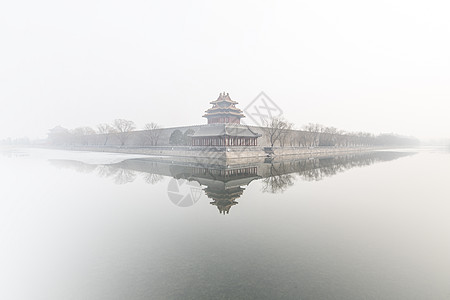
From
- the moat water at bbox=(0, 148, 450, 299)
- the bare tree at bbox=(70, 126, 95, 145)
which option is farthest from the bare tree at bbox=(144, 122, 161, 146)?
the moat water at bbox=(0, 148, 450, 299)

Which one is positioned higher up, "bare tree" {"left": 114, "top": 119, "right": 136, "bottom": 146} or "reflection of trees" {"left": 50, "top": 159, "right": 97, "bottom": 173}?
"bare tree" {"left": 114, "top": 119, "right": 136, "bottom": 146}

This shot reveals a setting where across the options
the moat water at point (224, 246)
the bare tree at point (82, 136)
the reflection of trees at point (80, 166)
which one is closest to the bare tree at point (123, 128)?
the bare tree at point (82, 136)

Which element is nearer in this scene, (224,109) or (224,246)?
(224,246)

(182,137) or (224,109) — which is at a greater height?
(224,109)

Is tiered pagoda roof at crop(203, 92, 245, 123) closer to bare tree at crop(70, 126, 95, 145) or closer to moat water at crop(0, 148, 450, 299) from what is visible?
moat water at crop(0, 148, 450, 299)

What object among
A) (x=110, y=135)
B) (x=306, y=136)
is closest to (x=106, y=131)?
(x=110, y=135)

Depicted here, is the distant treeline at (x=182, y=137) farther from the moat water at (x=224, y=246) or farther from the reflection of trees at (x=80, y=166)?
the moat water at (x=224, y=246)

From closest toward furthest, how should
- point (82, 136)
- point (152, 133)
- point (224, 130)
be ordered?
point (224, 130) → point (152, 133) → point (82, 136)

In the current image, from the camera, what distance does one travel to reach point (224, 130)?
37969 mm

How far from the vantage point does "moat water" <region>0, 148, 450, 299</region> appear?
15.2 ft

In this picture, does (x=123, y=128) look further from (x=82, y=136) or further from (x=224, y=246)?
(x=224, y=246)

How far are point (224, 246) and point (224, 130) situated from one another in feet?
105

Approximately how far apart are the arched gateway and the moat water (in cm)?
2540

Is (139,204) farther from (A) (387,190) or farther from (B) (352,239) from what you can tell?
(A) (387,190)
